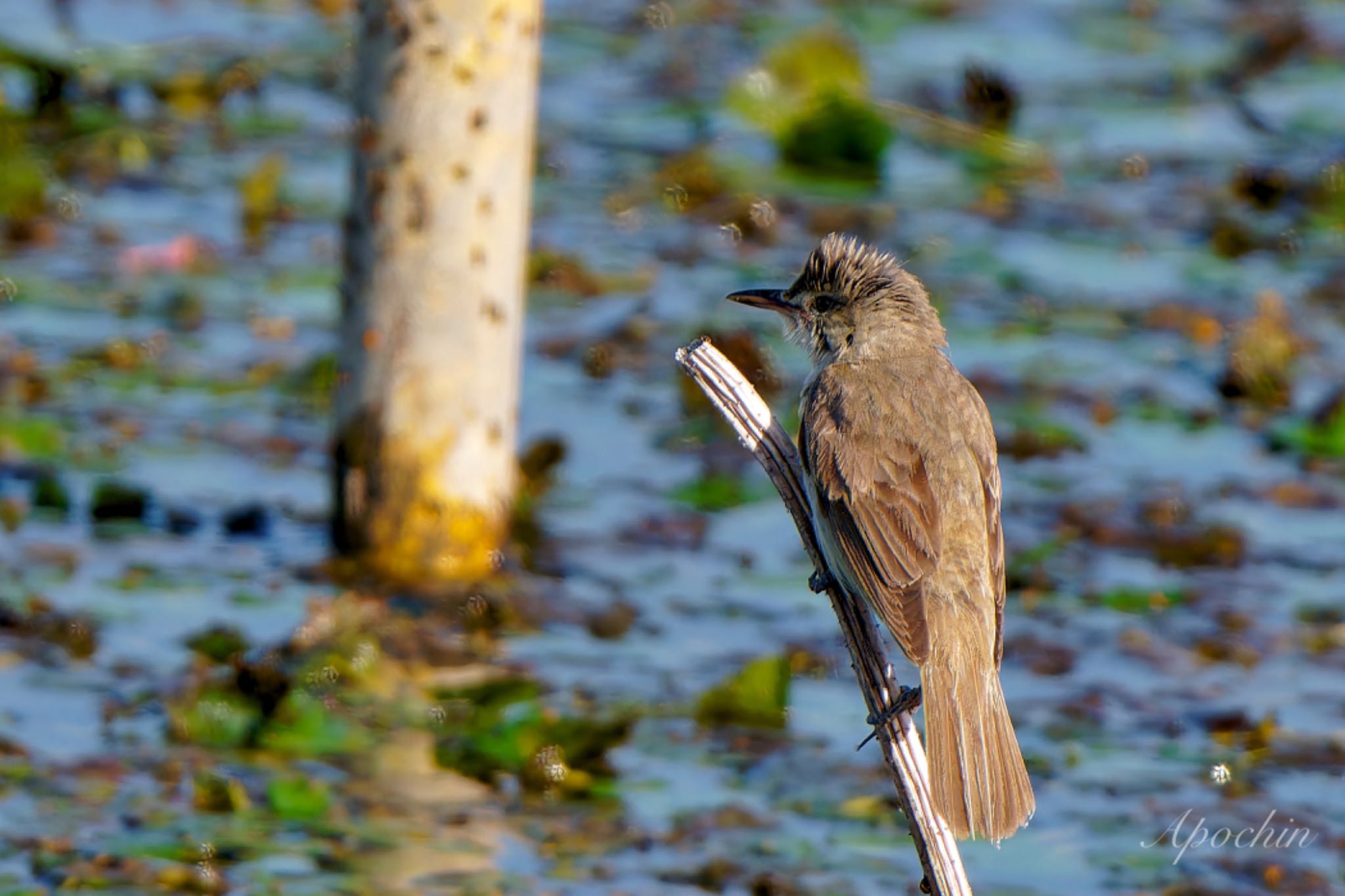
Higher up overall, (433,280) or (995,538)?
(433,280)

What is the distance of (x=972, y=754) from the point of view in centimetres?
452

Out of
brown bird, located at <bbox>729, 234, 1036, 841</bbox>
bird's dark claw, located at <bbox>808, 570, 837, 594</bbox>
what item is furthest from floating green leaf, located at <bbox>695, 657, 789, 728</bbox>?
bird's dark claw, located at <bbox>808, 570, 837, 594</bbox>

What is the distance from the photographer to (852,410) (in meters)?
5.28

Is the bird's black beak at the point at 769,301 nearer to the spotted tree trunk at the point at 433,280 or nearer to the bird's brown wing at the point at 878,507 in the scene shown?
the bird's brown wing at the point at 878,507

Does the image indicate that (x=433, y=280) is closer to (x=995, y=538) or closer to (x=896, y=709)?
(x=995, y=538)

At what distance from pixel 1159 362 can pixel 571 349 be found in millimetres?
2629

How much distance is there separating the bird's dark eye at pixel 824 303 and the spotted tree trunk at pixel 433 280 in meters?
2.06

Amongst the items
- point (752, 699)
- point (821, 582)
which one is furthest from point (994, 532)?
point (752, 699)

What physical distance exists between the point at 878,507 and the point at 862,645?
454 millimetres

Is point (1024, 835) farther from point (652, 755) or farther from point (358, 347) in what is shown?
point (358, 347)

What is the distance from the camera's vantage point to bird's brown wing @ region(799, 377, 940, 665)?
16.1ft

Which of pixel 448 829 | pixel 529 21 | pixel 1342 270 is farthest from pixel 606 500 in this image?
pixel 1342 270

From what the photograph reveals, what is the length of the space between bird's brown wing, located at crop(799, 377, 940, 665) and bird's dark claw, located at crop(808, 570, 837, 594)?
8cm

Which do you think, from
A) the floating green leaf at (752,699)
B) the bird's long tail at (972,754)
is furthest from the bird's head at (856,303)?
the floating green leaf at (752,699)
